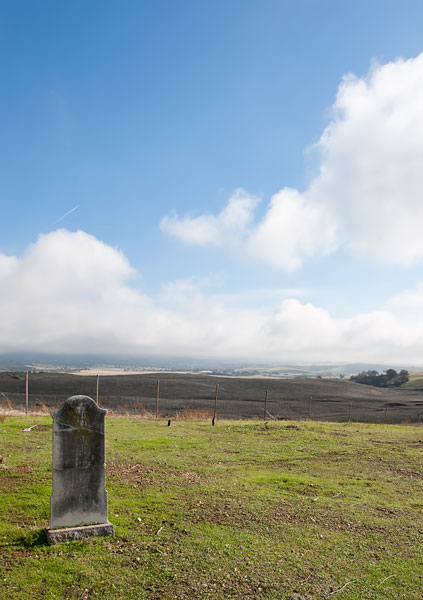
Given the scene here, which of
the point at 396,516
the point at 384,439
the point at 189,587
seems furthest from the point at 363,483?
the point at 384,439

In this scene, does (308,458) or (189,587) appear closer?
(189,587)

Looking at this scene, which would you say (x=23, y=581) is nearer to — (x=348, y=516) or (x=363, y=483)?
(x=348, y=516)

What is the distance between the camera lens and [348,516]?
25.0 feet

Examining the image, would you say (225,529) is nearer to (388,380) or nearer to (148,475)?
(148,475)

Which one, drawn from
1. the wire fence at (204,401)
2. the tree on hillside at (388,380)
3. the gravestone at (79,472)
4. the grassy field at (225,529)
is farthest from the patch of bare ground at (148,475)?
the tree on hillside at (388,380)

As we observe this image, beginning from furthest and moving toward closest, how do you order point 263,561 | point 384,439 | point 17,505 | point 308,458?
point 384,439
point 308,458
point 17,505
point 263,561

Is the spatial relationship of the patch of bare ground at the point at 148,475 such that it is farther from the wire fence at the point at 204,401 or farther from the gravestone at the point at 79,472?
the wire fence at the point at 204,401

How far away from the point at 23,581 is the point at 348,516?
5.59 metres

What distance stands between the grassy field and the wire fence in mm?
17343

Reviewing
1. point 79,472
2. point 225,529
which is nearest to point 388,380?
point 225,529

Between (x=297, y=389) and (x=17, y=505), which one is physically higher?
(x=17, y=505)

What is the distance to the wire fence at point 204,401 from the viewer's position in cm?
3241

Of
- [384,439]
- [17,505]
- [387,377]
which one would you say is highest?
[17,505]

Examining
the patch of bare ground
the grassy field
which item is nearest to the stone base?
the grassy field
